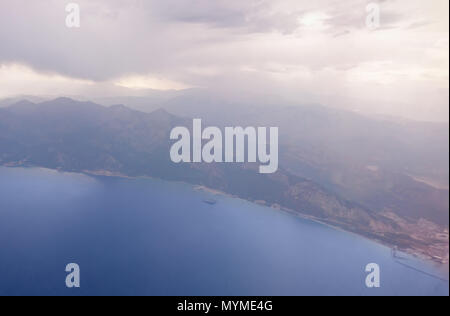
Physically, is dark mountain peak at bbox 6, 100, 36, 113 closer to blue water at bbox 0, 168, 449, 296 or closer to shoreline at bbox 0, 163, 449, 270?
shoreline at bbox 0, 163, 449, 270

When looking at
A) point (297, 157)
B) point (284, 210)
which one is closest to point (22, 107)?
point (297, 157)

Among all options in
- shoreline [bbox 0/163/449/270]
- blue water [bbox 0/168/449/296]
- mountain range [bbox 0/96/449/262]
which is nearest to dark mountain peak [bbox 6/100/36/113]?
mountain range [bbox 0/96/449/262]

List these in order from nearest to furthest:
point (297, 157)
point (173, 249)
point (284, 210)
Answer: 1. point (173, 249)
2. point (284, 210)
3. point (297, 157)

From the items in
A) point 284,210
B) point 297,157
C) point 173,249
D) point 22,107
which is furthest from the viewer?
point 22,107

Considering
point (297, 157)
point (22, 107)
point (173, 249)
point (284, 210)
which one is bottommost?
point (173, 249)

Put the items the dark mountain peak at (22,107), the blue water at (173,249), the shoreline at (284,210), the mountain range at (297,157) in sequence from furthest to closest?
1. the dark mountain peak at (22,107)
2. the mountain range at (297,157)
3. the shoreline at (284,210)
4. the blue water at (173,249)

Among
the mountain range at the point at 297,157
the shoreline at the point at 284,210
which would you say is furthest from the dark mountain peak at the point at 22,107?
the shoreline at the point at 284,210

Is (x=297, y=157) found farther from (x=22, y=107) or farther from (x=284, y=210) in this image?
(x=22, y=107)

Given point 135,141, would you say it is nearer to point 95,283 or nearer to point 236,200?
point 236,200

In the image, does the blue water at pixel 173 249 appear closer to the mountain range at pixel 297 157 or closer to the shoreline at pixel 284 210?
the shoreline at pixel 284 210
